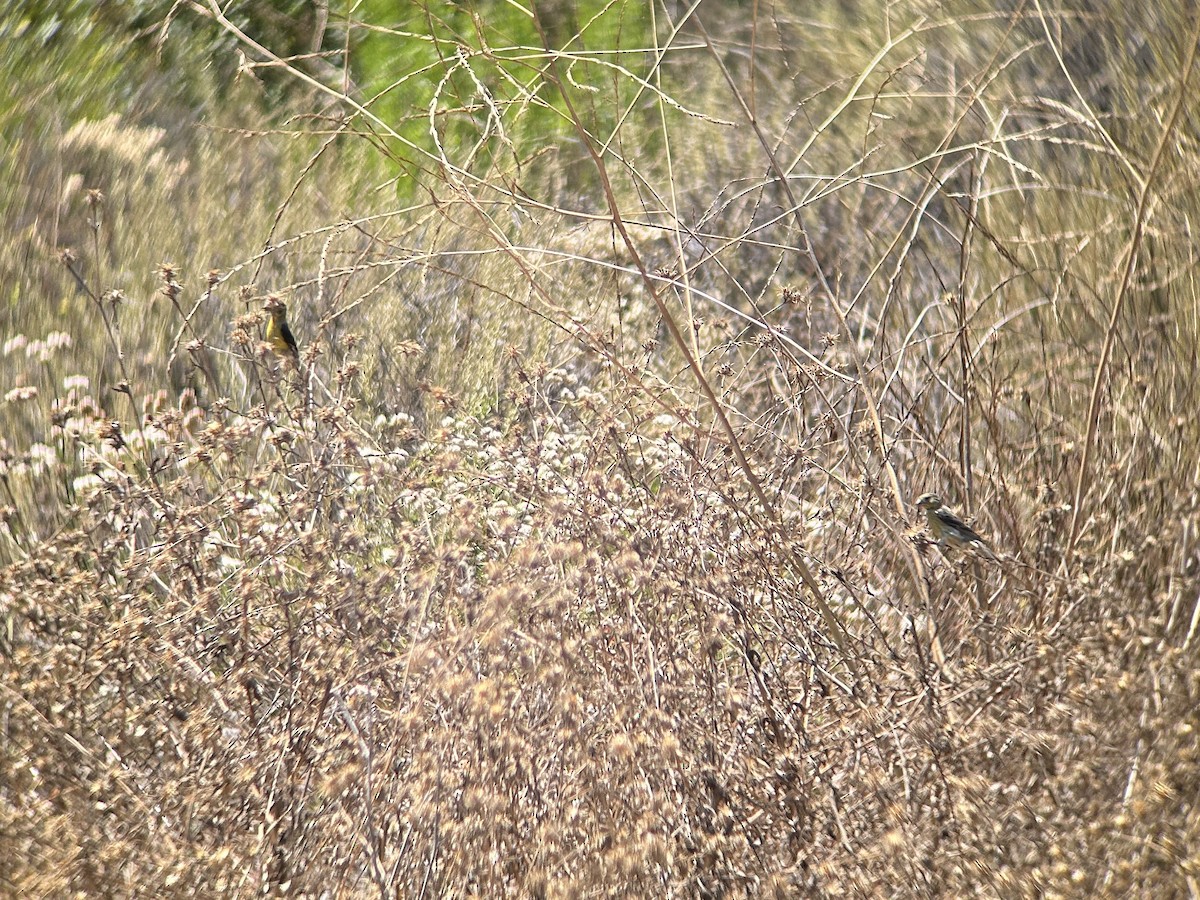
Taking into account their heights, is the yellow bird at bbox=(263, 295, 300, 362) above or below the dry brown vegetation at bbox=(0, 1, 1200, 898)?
above

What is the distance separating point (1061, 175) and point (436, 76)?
11.3 ft

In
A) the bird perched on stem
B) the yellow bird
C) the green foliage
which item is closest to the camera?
the bird perched on stem

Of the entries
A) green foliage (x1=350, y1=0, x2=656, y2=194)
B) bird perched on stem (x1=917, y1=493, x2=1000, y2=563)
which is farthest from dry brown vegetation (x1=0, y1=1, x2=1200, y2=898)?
green foliage (x1=350, y1=0, x2=656, y2=194)

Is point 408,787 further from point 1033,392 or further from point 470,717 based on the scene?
point 1033,392

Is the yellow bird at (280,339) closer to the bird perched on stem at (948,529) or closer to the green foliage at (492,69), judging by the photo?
the bird perched on stem at (948,529)

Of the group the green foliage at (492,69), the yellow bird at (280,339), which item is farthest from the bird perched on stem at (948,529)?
the green foliage at (492,69)

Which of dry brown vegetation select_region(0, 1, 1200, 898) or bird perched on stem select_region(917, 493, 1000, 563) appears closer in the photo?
dry brown vegetation select_region(0, 1, 1200, 898)

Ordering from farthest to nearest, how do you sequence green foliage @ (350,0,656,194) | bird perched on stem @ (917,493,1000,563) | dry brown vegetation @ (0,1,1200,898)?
1. green foliage @ (350,0,656,194)
2. bird perched on stem @ (917,493,1000,563)
3. dry brown vegetation @ (0,1,1200,898)

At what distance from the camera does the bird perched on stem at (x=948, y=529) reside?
270 cm

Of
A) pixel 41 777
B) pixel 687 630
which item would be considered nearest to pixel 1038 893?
pixel 687 630

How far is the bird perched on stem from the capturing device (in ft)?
8.86

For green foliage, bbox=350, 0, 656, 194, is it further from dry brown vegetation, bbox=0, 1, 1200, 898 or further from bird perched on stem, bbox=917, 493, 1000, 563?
bird perched on stem, bbox=917, 493, 1000, 563

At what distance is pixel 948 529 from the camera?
2.74m

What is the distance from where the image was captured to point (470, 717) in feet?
7.32
